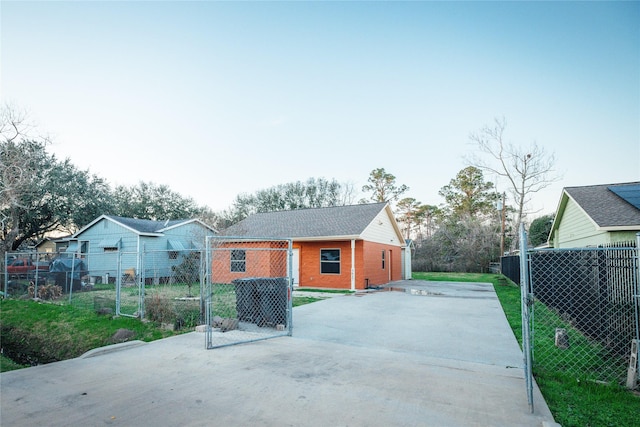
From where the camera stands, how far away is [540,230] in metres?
30.8

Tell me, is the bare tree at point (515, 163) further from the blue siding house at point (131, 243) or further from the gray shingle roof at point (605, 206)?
the blue siding house at point (131, 243)

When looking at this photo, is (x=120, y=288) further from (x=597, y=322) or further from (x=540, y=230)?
(x=540, y=230)

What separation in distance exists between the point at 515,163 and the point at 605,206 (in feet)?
47.1

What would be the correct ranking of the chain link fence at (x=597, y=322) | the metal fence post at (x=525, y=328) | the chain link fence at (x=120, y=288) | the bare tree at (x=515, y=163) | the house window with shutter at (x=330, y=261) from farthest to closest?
the bare tree at (x=515, y=163), the house window with shutter at (x=330, y=261), the chain link fence at (x=120, y=288), the chain link fence at (x=597, y=322), the metal fence post at (x=525, y=328)

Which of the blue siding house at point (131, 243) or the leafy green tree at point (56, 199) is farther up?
the leafy green tree at point (56, 199)

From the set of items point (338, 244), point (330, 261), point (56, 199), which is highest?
point (56, 199)

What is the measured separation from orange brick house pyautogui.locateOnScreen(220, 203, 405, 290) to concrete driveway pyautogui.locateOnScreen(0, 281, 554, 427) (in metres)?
9.09

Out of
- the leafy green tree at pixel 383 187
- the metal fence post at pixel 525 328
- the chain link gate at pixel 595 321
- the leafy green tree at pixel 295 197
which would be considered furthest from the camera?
the leafy green tree at pixel 383 187

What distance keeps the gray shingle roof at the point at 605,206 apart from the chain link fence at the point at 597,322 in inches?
129

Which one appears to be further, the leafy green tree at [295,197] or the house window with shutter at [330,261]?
the leafy green tree at [295,197]

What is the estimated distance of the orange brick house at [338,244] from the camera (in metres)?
16.2

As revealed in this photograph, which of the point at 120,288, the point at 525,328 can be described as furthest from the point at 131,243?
the point at 525,328

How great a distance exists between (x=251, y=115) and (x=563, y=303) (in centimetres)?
1368

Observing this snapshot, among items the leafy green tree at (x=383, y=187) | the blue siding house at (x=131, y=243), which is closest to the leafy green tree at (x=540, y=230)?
the leafy green tree at (x=383, y=187)
